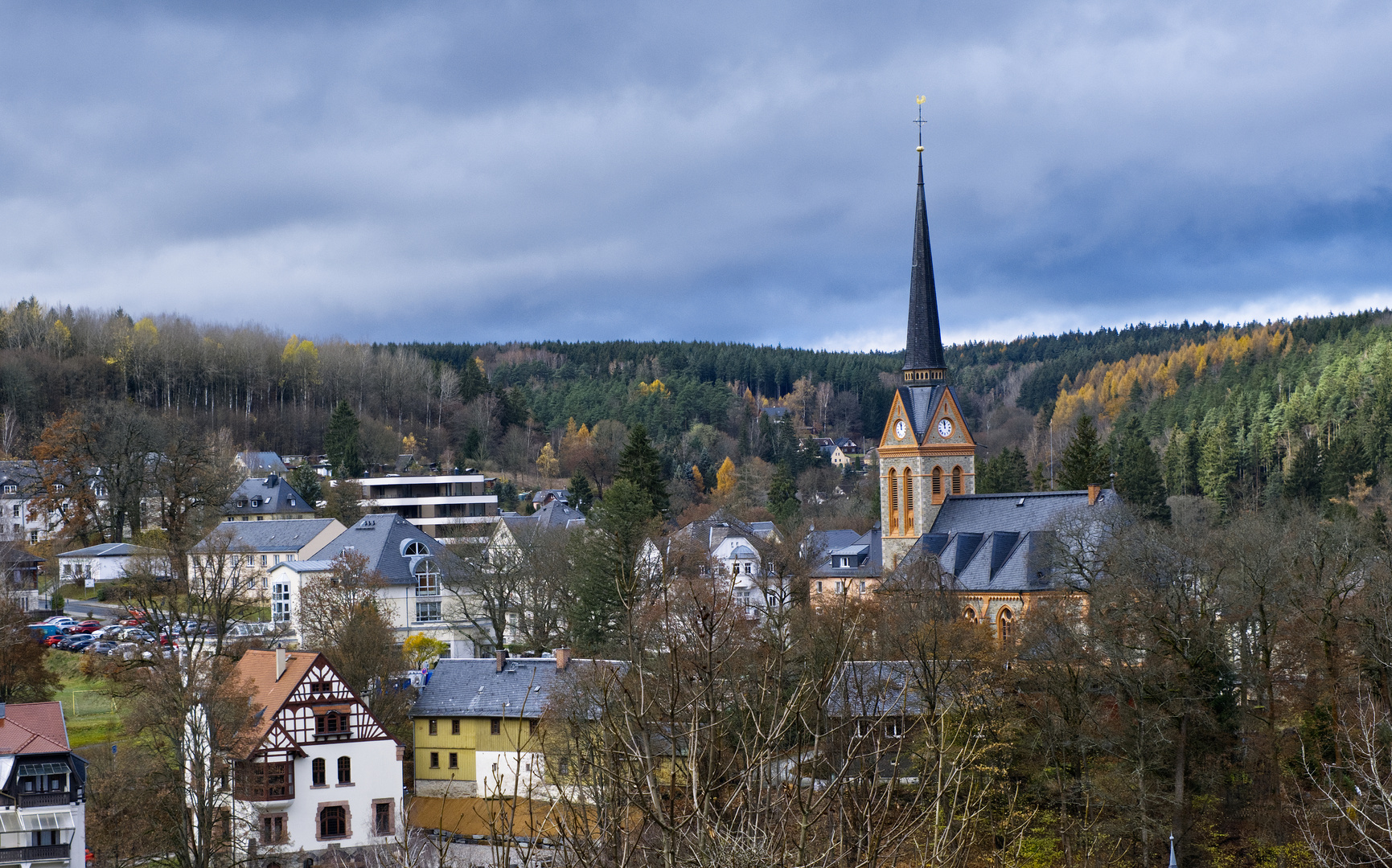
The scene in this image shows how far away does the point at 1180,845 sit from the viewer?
34.9 metres

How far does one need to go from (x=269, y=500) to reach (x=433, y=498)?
13.6m

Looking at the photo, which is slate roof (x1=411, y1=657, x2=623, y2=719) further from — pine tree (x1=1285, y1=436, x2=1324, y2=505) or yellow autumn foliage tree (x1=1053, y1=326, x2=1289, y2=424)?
yellow autumn foliage tree (x1=1053, y1=326, x2=1289, y2=424)

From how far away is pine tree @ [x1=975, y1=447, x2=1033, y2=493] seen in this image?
80938mm

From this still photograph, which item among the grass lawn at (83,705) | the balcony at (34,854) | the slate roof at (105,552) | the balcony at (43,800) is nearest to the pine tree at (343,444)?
the slate roof at (105,552)

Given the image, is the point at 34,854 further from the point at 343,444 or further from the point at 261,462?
the point at 261,462

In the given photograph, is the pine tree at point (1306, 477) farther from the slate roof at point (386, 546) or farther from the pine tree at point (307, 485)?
the pine tree at point (307, 485)

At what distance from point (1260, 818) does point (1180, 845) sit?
2.46 metres

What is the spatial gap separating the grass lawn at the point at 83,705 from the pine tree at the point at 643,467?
2537 centimetres

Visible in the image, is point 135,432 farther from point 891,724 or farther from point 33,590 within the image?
point 891,724

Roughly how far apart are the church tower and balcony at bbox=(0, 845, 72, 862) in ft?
108

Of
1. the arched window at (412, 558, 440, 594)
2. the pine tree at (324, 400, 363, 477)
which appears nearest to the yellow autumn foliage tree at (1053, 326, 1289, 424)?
the pine tree at (324, 400, 363, 477)

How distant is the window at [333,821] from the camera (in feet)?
133

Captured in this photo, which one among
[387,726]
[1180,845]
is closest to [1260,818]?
[1180,845]

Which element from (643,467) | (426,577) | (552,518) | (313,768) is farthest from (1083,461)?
(313,768)
